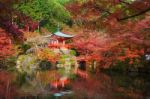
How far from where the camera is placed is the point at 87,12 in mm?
11375

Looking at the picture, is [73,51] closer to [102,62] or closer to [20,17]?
[102,62]

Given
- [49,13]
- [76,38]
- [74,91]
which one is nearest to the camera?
[74,91]

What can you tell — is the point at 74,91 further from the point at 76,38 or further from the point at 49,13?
the point at 49,13

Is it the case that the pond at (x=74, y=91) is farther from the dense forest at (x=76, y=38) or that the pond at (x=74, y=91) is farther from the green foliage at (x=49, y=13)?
the green foliage at (x=49, y=13)

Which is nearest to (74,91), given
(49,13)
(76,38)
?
(76,38)

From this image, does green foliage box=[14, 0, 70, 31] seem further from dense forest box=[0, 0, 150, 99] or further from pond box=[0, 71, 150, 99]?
pond box=[0, 71, 150, 99]

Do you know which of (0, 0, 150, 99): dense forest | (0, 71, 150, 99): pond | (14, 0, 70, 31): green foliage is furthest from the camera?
(14, 0, 70, 31): green foliage

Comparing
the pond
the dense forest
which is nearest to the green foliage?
the dense forest

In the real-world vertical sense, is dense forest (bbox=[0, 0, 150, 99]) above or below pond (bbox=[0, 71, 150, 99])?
above

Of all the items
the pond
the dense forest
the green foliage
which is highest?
the green foliage

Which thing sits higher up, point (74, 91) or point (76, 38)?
point (76, 38)

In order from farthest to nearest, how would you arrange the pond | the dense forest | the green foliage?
the green foliage < the pond < the dense forest

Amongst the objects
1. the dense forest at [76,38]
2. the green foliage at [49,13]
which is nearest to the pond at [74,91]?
the dense forest at [76,38]

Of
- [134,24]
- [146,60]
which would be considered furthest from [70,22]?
[134,24]
